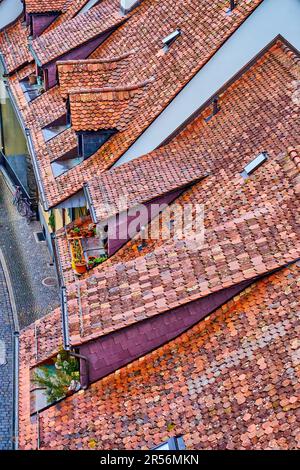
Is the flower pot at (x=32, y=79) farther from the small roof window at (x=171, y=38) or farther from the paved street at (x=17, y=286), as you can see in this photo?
the small roof window at (x=171, y=38)

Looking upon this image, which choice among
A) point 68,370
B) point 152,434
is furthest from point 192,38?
point 152,434

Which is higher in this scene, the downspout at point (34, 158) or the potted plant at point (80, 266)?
the downspout at point (34, 158)

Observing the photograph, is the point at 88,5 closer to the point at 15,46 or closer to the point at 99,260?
the point at 15,46

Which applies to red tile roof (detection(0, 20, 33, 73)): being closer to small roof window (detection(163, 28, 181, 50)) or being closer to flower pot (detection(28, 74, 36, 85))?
flower pot (detection(28, 74, 36, 85))

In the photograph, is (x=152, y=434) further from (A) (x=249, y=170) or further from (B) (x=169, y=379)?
(A) (x=249, y=170)

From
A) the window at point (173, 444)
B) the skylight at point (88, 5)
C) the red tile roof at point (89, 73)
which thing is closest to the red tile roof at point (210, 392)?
the window at point (173, 444)

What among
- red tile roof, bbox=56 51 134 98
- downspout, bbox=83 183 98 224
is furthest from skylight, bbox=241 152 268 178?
red tile roof, bbox=56 51 134 98
